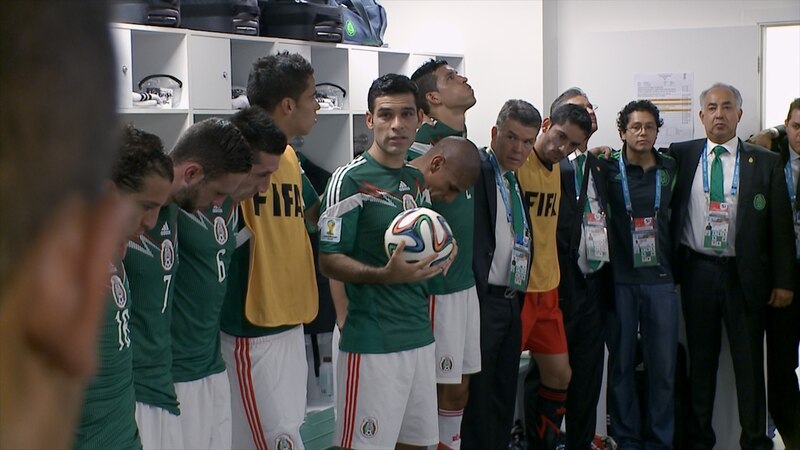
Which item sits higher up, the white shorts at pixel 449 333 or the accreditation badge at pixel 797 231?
the accreditation badge at pixel 797 231

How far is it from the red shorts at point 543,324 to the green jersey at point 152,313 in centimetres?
233

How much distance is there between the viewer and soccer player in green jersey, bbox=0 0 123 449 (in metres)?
0.31

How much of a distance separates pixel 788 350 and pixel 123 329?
156 inches

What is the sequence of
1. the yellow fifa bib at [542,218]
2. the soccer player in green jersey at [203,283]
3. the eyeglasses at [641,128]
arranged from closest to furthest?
the soccer player in green jersey at [203,283] → the yellow fifa bib at [542,218] → the eyeglasses at [641,128]

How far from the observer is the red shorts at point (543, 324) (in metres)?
4.64

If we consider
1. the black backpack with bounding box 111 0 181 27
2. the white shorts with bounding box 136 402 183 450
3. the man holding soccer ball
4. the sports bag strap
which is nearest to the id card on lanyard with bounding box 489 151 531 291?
the man holding soccer ball

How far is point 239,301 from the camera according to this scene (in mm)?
3295

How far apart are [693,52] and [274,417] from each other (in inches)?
197

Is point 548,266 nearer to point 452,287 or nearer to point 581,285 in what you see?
point 581,285

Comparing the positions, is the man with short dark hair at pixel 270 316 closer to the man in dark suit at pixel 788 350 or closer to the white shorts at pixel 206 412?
the white shorts at pixel 206 412

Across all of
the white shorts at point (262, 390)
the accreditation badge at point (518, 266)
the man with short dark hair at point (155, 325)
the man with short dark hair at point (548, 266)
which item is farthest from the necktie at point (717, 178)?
the man with short dark hair at point (155, 325)

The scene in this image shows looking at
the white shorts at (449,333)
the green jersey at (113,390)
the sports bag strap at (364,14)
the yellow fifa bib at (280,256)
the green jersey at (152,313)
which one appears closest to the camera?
the green jersey at (113,390)

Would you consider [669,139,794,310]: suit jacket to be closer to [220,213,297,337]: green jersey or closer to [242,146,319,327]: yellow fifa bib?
[242,146,319,327]: yellow fifa bib

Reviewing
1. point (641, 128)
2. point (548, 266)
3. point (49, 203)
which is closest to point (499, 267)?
point (548, 266)
